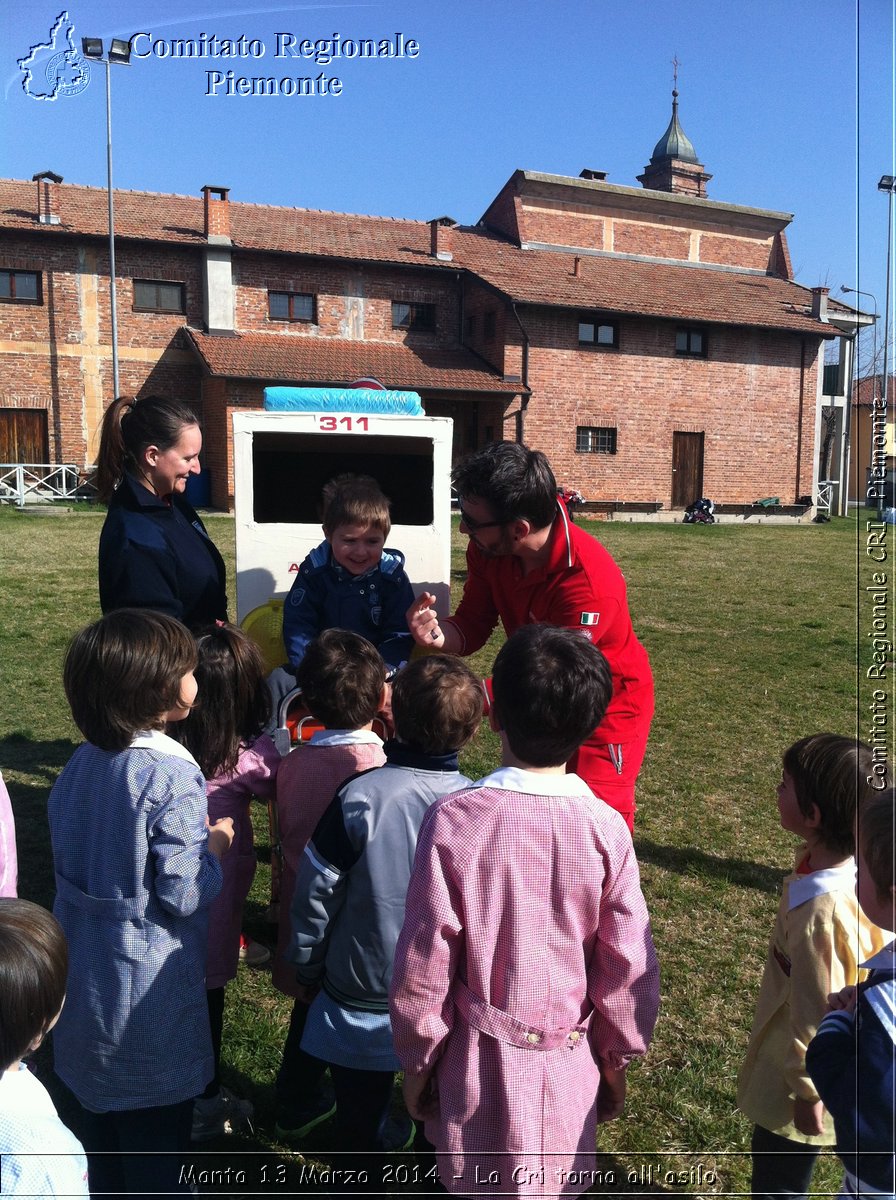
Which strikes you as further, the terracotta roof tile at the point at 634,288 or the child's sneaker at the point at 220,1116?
the terracotta roof tile at the point at 634,288

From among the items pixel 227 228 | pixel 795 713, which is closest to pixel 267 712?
pixel 795 713

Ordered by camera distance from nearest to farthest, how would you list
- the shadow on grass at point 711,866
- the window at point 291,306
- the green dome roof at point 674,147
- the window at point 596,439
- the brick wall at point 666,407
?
the shadow on grass at point 711,866 → the window at point 291,306 → the brick wall at point 666,407 → the window at point 596,439 → the green dome roof at point 674,147

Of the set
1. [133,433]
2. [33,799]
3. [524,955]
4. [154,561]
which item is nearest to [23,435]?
[33,799]

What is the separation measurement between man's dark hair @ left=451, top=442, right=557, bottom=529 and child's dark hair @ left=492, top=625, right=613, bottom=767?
0.88 metres

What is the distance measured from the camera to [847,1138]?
4.70ft

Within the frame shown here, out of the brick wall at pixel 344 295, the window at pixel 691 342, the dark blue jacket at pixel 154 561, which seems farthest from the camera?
the window at pixel 691 342

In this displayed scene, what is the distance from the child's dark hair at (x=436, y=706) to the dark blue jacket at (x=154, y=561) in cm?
108

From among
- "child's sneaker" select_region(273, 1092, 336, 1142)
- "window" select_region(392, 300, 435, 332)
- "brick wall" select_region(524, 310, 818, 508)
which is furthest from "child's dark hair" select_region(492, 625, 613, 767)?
"window" select_region(392, 300, 435, 332)

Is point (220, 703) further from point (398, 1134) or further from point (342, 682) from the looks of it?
point (398, 1134)

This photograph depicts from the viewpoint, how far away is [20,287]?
81.0ft

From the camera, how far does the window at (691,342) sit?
28.1 metres

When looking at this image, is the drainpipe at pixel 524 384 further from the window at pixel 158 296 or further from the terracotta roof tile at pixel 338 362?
the window at pixel 158 296

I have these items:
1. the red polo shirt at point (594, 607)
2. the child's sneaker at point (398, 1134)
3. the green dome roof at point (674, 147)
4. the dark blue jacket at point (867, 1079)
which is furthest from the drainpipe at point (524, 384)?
the green dome roof at point (674, 147)

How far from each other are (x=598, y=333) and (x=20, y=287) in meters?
15.7
